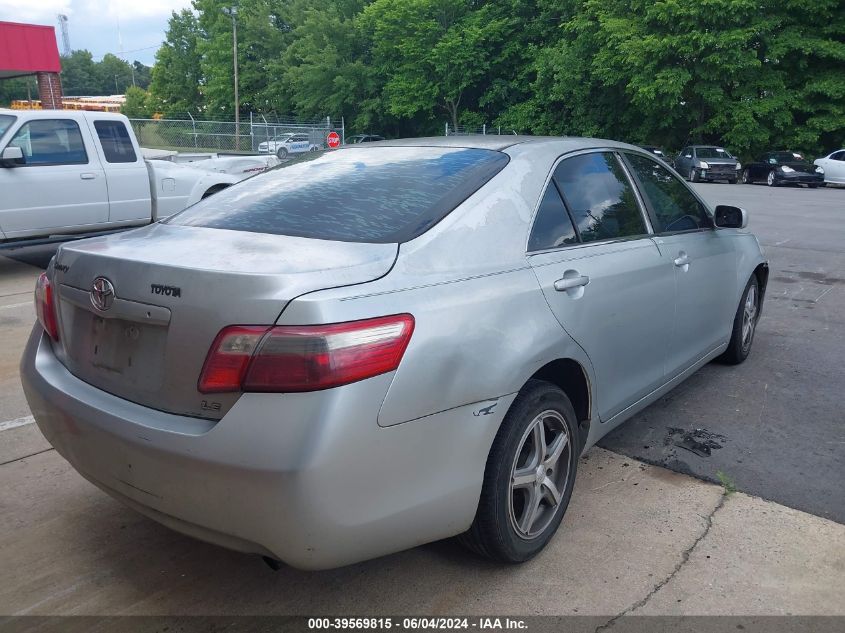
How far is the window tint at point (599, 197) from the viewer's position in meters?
Answer: 3.31

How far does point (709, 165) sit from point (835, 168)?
4306mm

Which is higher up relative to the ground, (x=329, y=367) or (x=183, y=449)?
(x=329, y=367)

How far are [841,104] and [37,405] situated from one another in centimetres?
3578

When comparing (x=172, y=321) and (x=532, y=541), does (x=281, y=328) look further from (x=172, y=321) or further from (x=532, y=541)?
(x=532, y=541)

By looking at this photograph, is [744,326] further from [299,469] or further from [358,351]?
[299,469]

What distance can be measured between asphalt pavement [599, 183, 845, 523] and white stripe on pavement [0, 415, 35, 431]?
3.33 m

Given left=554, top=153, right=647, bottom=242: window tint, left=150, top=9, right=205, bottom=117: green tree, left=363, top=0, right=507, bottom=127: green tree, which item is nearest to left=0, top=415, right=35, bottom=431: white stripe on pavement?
left=554, top=153, right=647, bottom=242: window tint

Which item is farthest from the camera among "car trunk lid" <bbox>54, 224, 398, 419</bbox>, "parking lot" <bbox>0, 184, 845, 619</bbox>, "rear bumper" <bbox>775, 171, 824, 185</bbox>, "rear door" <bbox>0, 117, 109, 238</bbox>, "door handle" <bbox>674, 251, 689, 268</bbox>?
"rear bumper" <bbox>775, 171, 824, 185</bbox>

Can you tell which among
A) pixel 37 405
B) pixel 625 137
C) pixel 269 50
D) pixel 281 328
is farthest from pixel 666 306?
pixel 269 50

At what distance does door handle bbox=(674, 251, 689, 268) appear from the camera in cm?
388

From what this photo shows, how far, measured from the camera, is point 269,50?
58.5 m

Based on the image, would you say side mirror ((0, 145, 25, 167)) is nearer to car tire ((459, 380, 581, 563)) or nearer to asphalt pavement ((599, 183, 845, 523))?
asphalt pavement ((599, 183, 845, 523))

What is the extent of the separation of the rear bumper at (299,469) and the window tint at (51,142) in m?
7.42

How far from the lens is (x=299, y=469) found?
80.4 inches
